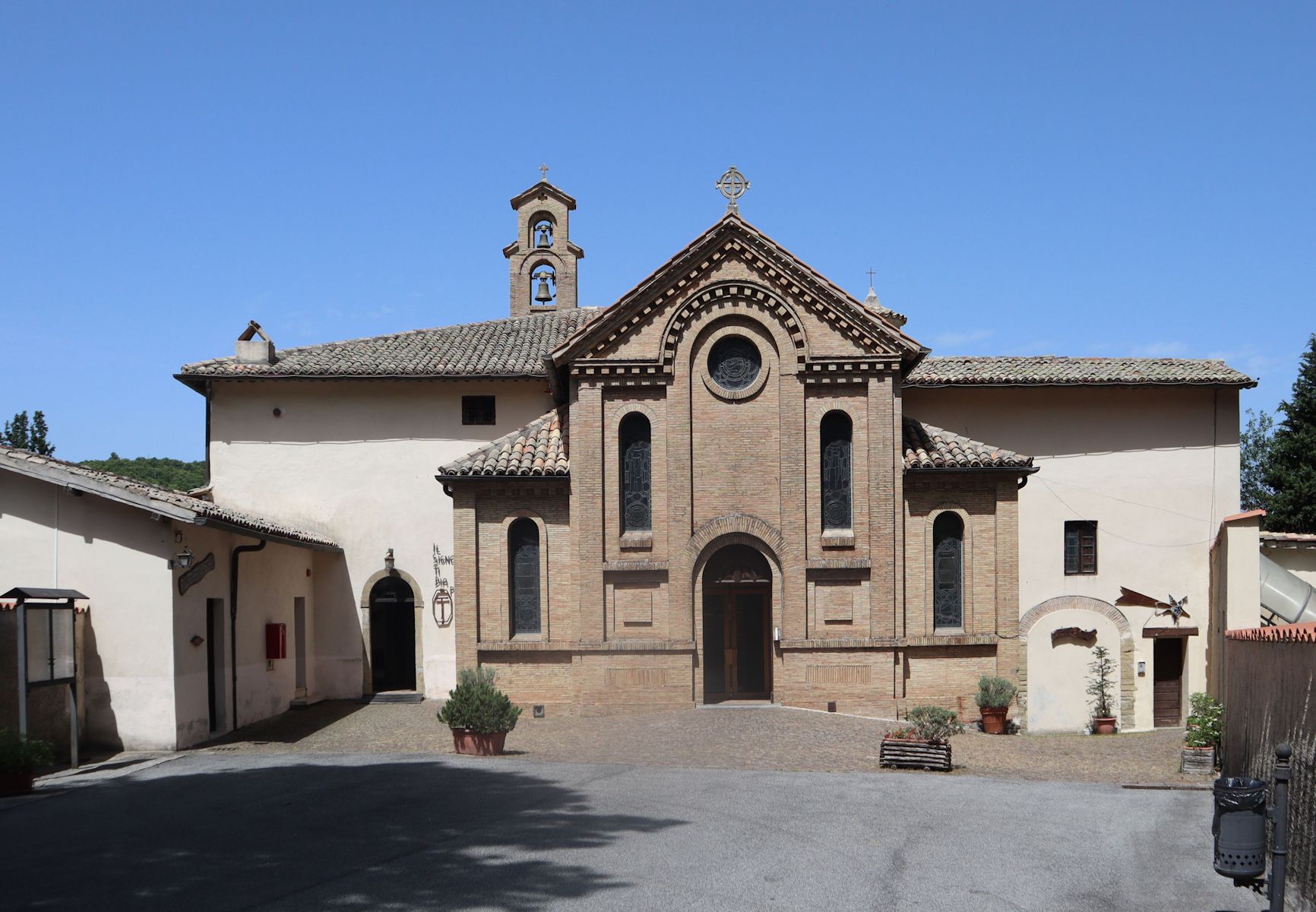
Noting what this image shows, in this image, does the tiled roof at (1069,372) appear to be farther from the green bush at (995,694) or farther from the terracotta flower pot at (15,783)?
the terracotta flower pot at (15,783)

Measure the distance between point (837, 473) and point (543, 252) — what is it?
1401 centimetres

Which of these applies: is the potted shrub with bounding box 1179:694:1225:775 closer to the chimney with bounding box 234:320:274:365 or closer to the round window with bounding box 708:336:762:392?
the round window with bounding box 708:336:762:392

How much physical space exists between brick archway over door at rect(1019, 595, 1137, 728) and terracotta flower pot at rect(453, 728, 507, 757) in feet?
45.4

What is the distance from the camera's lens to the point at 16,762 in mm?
14812

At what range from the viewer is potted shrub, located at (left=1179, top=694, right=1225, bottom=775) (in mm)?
18625

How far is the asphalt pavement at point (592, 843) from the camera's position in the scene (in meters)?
9.89

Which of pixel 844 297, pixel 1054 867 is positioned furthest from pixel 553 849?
pixel 844 297

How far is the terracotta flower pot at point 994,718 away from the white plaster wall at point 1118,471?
198 inches

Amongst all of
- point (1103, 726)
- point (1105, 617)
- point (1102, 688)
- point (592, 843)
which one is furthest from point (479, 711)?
point (1105, 617)

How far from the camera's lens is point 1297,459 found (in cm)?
4006

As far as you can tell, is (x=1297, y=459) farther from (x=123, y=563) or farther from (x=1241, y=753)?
(x=123, y=563)

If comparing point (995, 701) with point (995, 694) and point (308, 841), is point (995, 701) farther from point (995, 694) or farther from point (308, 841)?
point (308, 841)

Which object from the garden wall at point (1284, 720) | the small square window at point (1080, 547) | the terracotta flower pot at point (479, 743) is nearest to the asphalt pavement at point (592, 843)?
the garden wall at point (1284, 720)

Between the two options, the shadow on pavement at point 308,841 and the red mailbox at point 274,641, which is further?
the red mailbox at point 274,641
